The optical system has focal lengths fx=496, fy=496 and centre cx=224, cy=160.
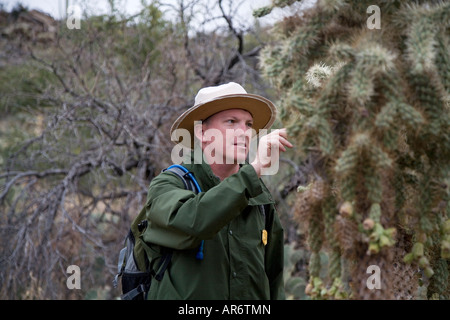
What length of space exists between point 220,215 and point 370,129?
664 mm

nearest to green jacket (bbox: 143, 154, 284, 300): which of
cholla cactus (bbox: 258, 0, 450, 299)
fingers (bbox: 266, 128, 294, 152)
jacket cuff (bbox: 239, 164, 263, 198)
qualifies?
jacket cuff (bbox: 239, 164, 263, 198)

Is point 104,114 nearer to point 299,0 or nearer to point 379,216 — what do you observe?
point 299,0

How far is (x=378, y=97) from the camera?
69.9 inches

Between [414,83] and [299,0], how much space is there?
0.62 meters

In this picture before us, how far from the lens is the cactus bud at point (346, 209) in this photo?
5.67 ft

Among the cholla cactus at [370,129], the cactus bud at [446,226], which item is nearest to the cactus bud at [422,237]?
the cholla cactus at [370,129]

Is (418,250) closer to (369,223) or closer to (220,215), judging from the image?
(369,223)

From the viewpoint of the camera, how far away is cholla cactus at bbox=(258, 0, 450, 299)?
1.71 m

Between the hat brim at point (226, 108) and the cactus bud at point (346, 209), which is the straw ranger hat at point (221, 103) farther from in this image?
the cactus bud at point (346, 209)

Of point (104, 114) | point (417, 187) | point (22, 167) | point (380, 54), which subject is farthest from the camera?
point (22, 167)

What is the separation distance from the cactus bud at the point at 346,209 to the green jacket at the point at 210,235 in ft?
1.33

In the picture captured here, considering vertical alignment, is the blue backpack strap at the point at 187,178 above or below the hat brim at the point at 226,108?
below

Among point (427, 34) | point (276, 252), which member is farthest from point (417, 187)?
point (276, 252)

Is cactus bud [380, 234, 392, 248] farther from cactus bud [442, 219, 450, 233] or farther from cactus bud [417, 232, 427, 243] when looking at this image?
cactus bud [442, 219, 450, 233]
